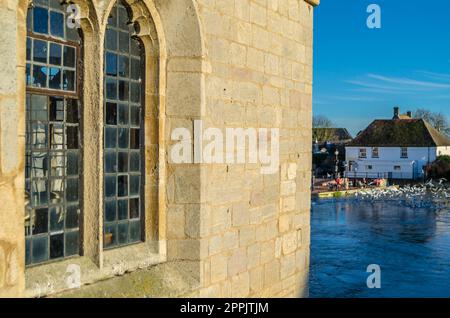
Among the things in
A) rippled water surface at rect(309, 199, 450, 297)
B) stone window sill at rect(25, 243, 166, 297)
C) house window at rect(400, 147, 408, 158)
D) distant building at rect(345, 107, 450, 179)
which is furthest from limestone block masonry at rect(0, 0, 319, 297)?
house window at rect(400, 147, 408, 158)

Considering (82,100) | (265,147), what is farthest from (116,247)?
(265,147)

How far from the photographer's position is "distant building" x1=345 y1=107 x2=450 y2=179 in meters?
52.5

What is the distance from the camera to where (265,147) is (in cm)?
592

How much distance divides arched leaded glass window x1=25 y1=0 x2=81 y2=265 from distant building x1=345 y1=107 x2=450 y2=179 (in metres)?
50.3

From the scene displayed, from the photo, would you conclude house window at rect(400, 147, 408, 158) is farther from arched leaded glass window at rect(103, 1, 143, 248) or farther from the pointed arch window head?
the pointed arch window head

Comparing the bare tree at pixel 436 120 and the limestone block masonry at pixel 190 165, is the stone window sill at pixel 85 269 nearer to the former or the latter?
the limestone block masonry at pixel 190 165

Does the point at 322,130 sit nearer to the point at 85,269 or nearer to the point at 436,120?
the point at 436,120

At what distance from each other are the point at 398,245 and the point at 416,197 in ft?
67.8

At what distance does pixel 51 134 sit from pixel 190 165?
4.12 feet

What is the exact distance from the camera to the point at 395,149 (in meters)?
53.1

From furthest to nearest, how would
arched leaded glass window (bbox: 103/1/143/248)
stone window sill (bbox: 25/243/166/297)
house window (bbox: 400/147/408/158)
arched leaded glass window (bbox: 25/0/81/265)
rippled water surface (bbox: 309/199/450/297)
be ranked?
house window (bbox: 400/147/408/158) < rippled water surface (bbox: 309/199/450/297) < arched leaded glass window (bbox: 103/1/143/248) < arched leaded glass window (bbox: 25/0/81/265) < stone window sill (bbox: 25/243/166/297)

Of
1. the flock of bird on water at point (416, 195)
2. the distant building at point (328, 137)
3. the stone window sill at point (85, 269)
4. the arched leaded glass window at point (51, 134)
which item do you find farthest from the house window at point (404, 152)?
the arched leaded glass window at point (51, 134)

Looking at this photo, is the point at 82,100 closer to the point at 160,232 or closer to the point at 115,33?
the point at 115,33
